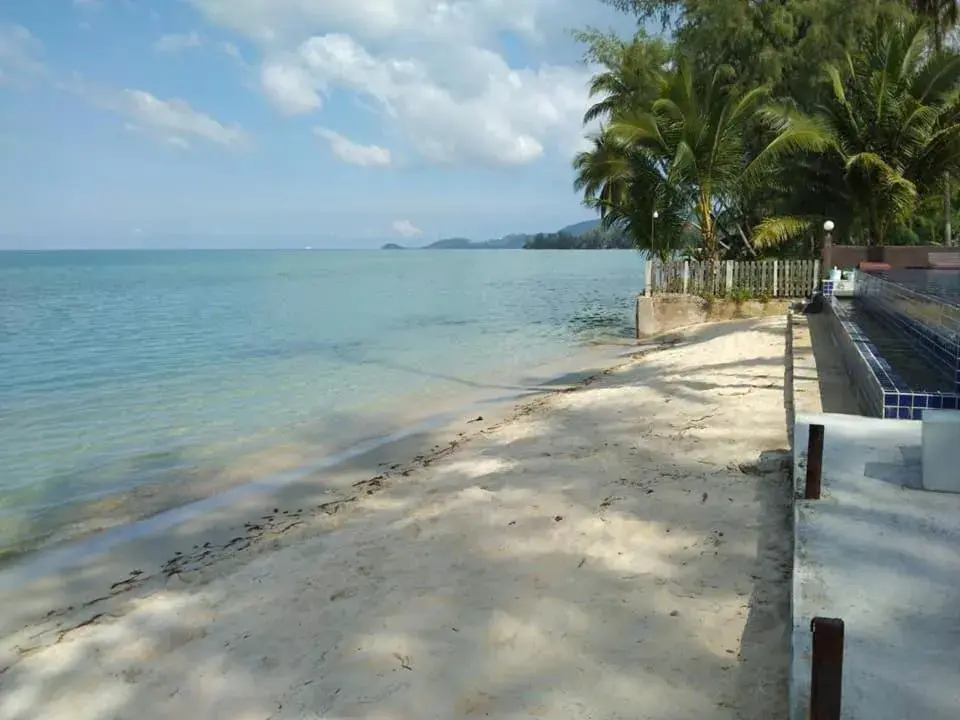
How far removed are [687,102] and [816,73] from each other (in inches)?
174

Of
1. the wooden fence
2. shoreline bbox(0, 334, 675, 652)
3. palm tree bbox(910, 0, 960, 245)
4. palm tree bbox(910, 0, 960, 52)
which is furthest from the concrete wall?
palm tree bbox(910, 0, 960, 52)

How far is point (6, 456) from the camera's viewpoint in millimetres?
9109

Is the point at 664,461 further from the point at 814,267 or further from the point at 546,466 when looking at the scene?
the point at 814,267

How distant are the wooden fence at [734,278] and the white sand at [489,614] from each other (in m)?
13.5

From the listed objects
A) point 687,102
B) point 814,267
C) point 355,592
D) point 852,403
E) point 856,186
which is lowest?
point 355,592

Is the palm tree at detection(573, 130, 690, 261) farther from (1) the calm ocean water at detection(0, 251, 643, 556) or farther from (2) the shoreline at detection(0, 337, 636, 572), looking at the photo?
(2) the shoreline at detection(0, 337, 636, 572)

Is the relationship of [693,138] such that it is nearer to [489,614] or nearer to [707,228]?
[707,228]

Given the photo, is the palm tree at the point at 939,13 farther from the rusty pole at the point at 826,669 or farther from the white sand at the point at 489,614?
the rusty pole at the point at 826,669

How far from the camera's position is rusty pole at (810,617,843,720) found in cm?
187

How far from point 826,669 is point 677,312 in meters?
17.6

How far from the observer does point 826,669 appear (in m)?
1.90

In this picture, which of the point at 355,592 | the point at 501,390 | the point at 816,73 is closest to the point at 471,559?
the point at 355,592

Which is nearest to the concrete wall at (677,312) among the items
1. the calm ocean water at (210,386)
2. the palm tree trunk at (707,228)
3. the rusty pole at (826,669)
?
the palm tree trunk at (707,228)

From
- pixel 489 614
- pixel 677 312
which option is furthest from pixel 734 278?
pixel 489 614
